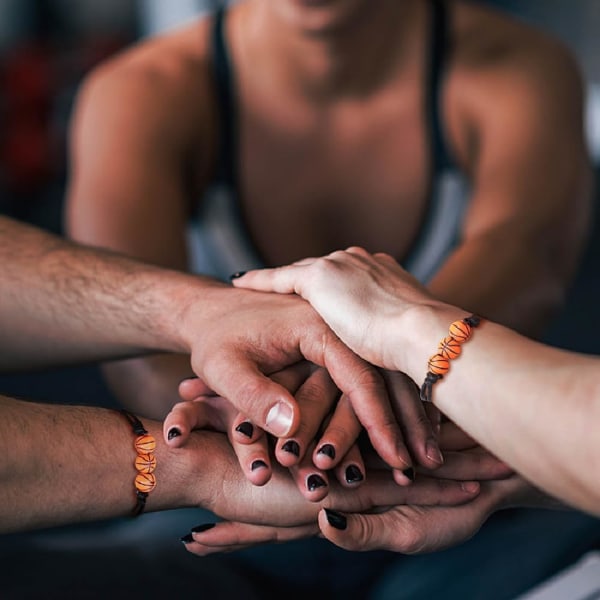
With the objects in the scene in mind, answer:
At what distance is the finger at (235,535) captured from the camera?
815 millimetres

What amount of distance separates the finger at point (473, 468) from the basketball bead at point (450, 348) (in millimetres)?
143

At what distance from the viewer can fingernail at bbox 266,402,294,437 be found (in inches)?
30.6

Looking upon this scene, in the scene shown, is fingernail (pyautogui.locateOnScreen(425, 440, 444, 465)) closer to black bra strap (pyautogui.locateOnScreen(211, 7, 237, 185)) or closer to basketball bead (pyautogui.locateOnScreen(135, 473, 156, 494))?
basketball bead (pyautogui.locateOnScreen(135, 473, 156, 494))

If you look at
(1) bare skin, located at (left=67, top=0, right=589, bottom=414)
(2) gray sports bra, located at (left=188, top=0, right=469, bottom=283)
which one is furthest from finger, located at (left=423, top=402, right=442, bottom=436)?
(2) gray sports bra, located at (left=188, top=0, right=469, bottom=283)

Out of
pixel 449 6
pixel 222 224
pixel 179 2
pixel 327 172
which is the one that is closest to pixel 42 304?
pixel 222 224

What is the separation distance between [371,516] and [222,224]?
0.67 metres

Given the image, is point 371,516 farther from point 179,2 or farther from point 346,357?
point 179,2

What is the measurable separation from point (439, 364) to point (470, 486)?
0.16 m

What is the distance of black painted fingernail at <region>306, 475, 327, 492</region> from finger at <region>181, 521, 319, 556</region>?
2.9 inches

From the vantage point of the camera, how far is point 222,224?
1389 mm

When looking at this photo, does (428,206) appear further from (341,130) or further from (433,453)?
(433,453)

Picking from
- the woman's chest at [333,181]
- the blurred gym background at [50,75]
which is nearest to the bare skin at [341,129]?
the woman's chest at [333,181]

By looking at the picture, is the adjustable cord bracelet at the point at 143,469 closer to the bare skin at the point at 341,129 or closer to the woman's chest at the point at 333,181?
the bare skin at the point at 341,129

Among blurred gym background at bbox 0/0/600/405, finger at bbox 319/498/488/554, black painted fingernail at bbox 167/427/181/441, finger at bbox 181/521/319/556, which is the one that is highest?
black painted fingernail at bbox 167/427/181/441
